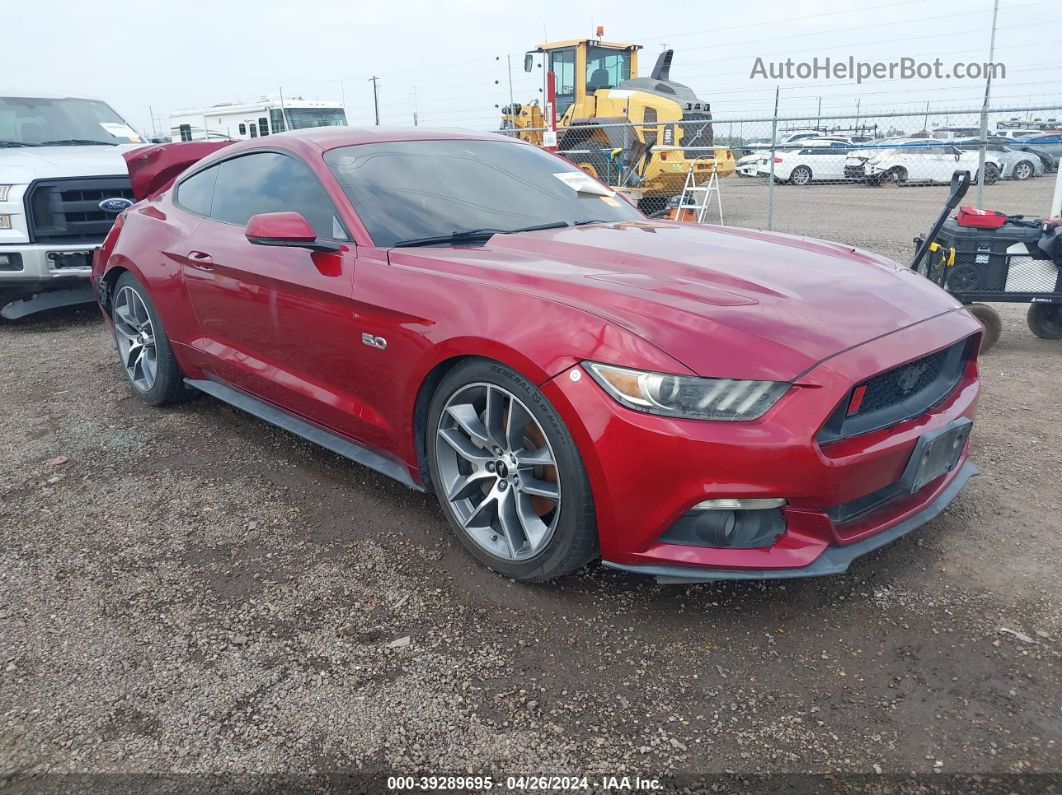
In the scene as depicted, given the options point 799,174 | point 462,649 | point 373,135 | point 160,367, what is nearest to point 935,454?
point 462,649

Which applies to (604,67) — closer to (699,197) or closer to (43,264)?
(699,197)

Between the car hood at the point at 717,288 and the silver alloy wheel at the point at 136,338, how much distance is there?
2264 millimetres

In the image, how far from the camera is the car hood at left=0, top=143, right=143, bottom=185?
6.54 m

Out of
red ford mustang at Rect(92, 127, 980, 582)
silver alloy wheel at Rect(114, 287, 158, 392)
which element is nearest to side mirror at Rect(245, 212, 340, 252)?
red ford mustang at Rect(92, 127, 980, 582)

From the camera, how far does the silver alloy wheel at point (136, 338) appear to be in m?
4.53

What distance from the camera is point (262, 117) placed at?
2242 centimetres

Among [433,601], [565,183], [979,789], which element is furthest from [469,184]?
[979,789]

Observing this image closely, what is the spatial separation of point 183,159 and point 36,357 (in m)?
1.97

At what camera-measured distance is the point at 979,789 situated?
1.85 metres

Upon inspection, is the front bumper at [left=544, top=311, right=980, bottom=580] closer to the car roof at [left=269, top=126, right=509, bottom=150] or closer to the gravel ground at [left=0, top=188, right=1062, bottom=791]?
the gravel ground at [left=0, top=188, right=1062, bottom=791]

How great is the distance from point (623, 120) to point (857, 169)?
7662 mm

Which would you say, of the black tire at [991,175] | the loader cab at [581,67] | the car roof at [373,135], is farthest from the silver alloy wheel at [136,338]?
the black tire at [991,175]

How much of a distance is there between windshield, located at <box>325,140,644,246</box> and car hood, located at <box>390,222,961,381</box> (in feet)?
0.64

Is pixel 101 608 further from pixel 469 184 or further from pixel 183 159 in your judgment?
pixel 183 159
